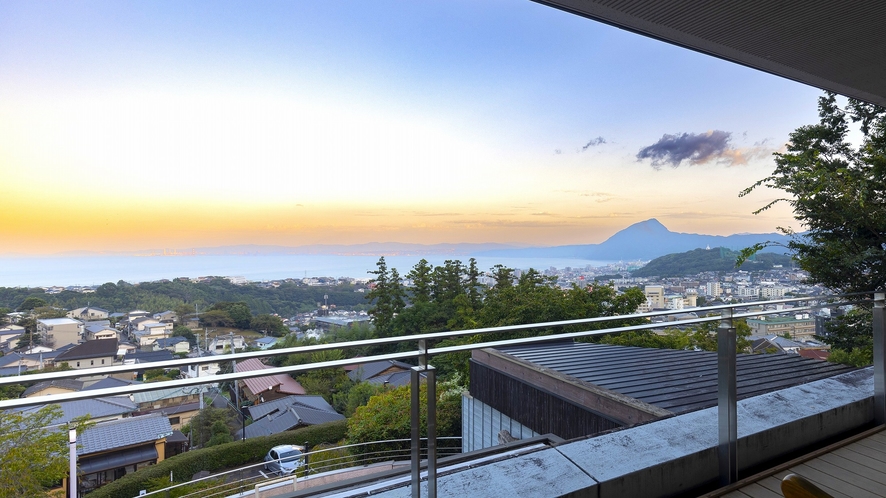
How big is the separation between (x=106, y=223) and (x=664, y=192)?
122ft

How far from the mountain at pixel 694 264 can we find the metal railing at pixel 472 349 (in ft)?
32.2

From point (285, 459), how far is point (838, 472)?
2692 mm

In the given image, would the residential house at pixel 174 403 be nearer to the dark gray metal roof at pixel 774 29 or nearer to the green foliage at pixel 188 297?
the dark gray metal roof at pixel 774 29

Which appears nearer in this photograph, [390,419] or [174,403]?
[174,403]

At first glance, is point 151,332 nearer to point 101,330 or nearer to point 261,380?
point 101,330

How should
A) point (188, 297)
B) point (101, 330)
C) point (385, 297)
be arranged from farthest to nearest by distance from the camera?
1. point (385, 297)
2. point (188, 297)
3. point (101, 330)

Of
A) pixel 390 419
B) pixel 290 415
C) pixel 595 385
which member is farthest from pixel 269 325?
pixel 390 419

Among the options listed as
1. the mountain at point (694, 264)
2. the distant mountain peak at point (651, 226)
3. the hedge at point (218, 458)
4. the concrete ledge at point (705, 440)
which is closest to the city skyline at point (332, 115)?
the distant mountain peak at point (651, 226)

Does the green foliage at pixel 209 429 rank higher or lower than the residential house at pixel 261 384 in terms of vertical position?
lower

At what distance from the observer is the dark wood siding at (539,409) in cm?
430

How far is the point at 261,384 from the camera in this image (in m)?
1.45

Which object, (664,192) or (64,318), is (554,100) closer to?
(664,192)

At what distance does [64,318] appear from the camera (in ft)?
49.4

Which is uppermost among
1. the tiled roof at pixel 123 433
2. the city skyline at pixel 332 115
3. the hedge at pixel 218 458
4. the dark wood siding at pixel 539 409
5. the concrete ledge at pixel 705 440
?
the city skyline at pixel 332 115
